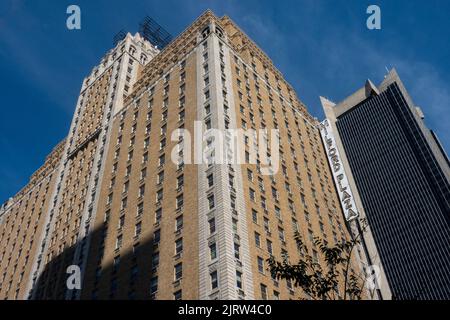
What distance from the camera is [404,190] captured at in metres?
172

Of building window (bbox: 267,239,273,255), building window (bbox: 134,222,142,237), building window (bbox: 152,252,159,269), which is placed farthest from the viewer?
building window (bbox: 134,222,142,237)

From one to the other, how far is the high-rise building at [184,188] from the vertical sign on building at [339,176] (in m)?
1.62

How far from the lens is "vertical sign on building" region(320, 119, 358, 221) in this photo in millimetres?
78562

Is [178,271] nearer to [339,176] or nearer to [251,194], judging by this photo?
[251,194]

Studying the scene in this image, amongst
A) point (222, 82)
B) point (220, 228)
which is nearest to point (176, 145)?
point (222, 82)

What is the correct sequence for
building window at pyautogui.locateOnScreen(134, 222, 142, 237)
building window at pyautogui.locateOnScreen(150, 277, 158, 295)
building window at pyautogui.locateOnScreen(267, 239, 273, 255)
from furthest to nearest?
1. building window at pyautogui.locateOnScreen(134, 222, 142, 237)
2. building window at pyautogui.locateOnScreen(267, 239, 273, 255)
3. building window at pyautogui.locateOnScreen(150, 277, 158, 295)

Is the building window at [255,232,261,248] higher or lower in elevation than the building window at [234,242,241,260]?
higher

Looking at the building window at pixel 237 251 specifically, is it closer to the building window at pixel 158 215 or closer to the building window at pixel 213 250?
the building window at pixel 213 250

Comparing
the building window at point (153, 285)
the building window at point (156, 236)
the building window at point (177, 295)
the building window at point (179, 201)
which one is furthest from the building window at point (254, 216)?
the building window at point (153, 285)

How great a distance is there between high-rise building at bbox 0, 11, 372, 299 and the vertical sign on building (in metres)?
1.62

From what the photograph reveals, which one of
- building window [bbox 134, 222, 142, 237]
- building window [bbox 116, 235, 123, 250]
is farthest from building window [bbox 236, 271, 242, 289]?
building window [bbox 116, 235, 123, 250]

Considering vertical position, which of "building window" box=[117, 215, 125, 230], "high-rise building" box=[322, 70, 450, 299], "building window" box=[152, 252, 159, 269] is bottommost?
"building window" box=[152, 252, 159, 269]

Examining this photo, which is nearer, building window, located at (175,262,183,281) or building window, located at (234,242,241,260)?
building window, located at (234,242,241,260)

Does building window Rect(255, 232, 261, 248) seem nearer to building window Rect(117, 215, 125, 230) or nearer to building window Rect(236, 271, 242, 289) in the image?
building window Rect(236, 271, 242, 289)
